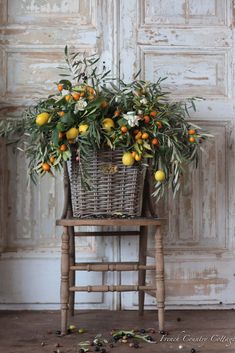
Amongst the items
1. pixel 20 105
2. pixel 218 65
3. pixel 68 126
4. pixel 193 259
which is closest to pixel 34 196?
pixel 20 105

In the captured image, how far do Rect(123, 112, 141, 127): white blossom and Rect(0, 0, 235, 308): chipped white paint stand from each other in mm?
595

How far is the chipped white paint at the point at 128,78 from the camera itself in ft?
9.39

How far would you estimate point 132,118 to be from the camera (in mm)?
2334

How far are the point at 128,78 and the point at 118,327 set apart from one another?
4.07ft

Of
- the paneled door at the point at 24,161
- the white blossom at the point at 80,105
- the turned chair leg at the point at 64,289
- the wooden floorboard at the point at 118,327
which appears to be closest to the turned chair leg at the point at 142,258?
the wooden floorboard at the point at 118,327

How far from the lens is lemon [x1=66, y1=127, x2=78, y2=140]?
2.32 m

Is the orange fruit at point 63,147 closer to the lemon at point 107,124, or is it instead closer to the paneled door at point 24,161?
the lemon at point 107,124

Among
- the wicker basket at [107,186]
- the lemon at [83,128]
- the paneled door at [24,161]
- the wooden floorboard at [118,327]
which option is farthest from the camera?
the paneled door at [24,161]

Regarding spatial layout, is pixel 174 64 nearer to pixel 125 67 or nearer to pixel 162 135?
pixel 125 67

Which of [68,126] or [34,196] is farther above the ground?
[68,126]

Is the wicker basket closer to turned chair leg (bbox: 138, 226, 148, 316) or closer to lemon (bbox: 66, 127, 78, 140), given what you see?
lemon (bbox: 66, 127, 78, 140)

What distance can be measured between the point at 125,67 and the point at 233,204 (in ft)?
2.96

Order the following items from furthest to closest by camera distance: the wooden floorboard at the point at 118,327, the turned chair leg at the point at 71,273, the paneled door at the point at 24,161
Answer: the paneled door at the point at 24,161 < the turned chair leg at the point at 71,273 < the wooden floorboard at the point at 118,327

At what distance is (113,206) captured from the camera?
2455mm
